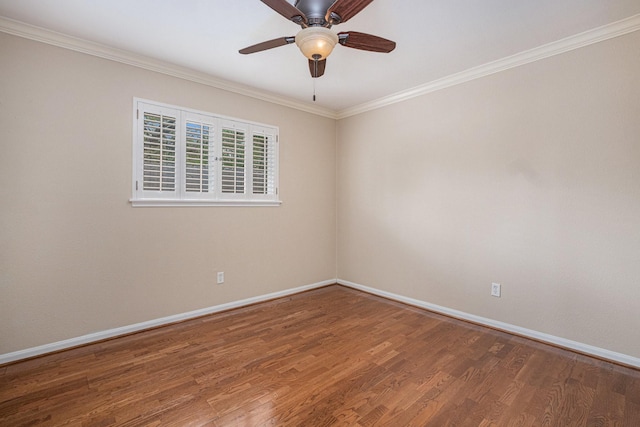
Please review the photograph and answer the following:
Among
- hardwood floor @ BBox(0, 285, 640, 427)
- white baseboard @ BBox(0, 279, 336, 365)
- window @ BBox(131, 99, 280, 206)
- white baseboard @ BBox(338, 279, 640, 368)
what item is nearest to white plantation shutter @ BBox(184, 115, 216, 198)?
window @ BBox(131, 99, 280, 206)

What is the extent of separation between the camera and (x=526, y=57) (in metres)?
2.64

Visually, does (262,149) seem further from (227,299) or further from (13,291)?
(13,291)

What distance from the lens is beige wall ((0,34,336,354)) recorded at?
2.26m

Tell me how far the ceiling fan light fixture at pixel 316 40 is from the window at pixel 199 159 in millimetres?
1743

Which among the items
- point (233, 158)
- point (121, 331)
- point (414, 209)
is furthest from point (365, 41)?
point (121, 331)

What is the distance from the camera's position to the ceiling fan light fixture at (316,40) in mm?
1718

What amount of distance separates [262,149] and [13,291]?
2.52m

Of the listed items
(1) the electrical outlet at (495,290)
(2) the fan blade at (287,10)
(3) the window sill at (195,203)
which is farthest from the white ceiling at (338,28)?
(1) the electrical outlet at (495,290)

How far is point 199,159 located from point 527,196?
318 cm

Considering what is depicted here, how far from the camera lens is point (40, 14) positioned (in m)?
2.14

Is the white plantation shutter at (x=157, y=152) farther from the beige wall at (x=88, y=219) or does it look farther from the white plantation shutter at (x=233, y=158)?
the white plantation shutter at (x=233, y=158)

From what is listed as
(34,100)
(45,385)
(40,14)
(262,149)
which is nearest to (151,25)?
(40,14)

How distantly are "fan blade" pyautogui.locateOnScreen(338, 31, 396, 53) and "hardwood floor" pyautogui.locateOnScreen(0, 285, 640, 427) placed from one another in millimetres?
2239

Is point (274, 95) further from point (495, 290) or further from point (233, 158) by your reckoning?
point (495, 290)
